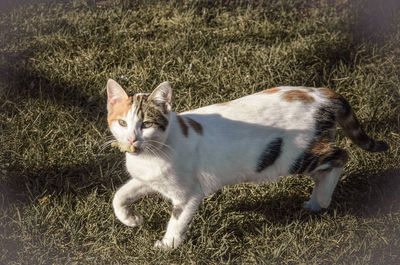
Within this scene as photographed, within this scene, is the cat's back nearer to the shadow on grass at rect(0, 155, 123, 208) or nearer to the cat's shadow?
the cat's shadow

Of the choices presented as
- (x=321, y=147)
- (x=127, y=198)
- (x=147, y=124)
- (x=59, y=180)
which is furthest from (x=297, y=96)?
(x=59, y=180)

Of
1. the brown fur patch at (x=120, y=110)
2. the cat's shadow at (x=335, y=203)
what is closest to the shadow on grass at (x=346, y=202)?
the cat's shadow at (x=335, y=203)

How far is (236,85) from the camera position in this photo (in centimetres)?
412

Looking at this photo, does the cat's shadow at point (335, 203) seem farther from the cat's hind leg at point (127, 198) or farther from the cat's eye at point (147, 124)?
the cat's eye at point (147, 124)

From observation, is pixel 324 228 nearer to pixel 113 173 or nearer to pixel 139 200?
pixel 139 200

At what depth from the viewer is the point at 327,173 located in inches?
124

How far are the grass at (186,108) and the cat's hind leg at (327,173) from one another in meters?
0.18

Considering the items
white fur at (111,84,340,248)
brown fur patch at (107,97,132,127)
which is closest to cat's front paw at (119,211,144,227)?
white fur at (111,84,340,248)

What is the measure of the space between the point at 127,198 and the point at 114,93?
68 cm

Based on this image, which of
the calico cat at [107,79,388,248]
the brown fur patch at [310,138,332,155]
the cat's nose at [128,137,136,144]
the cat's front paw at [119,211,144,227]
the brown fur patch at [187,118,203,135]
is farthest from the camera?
the cat's front paw at [119,211,144,227]

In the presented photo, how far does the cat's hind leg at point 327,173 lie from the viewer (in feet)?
10.1

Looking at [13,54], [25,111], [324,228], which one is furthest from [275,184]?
[13,54]

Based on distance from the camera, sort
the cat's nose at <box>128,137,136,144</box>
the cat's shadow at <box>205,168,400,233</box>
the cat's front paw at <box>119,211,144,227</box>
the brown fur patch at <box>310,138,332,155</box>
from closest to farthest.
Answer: the cat's nose at <box>128,137,136,144</box> < the brown fur patch at <box>310,138,332,155</box> < the cat's front paw at <box>119,211,144,227</box> < the cat's shadow at <box>205,168,400,233</box>

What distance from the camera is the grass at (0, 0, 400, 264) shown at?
3141 millimetres
